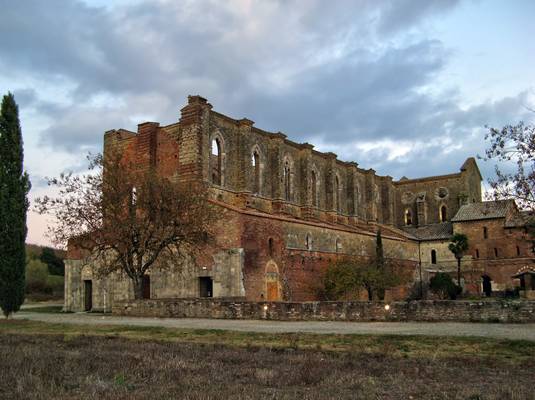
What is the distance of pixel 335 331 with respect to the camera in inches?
659

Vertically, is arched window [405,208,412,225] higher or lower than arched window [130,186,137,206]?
higher

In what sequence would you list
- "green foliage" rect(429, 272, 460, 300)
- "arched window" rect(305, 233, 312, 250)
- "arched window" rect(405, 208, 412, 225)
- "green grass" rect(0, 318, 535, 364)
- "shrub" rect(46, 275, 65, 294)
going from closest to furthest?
"green grass" rect(0, 318, 535, 364)
"arched window" rect(305, 233, 312, 250)
"green foliage" rect(429, 272, 460, 300)
"shrub" rect(46, 275, 65, 294)
"arched window" rect(405, 208, 412, 225)

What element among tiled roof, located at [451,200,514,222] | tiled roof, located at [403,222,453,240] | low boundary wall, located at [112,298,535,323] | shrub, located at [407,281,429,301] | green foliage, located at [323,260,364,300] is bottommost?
shrub, located at [407,281,429,301]

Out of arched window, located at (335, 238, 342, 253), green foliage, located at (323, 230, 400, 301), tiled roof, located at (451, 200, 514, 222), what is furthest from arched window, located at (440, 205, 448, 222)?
arched window, located at (335, 238, 342, 253)

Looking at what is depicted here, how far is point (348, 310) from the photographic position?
2086cm

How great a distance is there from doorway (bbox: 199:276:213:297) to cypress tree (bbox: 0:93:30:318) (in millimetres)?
9326

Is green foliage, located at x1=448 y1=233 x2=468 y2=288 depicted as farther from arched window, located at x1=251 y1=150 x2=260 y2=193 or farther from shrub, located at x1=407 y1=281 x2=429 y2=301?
Answer: arched window, located at x1=251 y1=150 x2=260 y2=193

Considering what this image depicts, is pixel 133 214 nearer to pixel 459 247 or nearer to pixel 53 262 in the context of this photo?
pixel 459 247

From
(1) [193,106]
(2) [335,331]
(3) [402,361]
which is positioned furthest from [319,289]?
(3) [402,361]

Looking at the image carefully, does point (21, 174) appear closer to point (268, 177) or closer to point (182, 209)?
point (182, 209)

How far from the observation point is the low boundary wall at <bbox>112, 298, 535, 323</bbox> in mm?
18906

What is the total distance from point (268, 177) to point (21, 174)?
19228mm

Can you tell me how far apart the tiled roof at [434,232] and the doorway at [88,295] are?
31.3 m

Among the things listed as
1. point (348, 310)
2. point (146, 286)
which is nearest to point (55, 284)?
point (146, 286)
